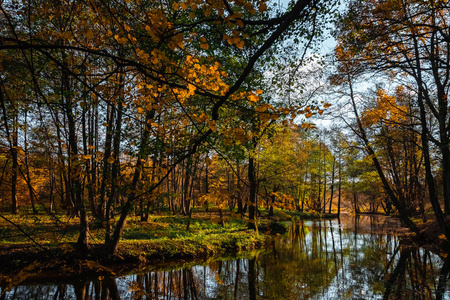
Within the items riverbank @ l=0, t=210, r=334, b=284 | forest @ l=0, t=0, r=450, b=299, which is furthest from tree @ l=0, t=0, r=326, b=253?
riverbank @ l=0, t=210, r=334, b=284

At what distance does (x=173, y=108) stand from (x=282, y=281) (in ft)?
18.7

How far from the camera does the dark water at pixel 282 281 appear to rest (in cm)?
602

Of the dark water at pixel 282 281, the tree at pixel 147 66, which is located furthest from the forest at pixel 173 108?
the dark water at pixel 282 281

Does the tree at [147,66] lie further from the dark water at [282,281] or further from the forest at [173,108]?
the dark water at [282,281]

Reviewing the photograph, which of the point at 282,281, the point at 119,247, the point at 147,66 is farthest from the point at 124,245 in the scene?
the point at 147,66

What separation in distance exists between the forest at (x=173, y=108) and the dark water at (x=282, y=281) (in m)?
1.20

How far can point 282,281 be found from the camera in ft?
23.2

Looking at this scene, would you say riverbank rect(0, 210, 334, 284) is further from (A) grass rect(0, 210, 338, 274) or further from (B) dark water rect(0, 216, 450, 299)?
(B) dark water rect(0, 216, 450, 299)

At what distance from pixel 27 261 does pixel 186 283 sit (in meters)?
4.36

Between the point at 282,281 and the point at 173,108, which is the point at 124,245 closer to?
the point at 282,281

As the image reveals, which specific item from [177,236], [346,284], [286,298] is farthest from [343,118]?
[177,236]

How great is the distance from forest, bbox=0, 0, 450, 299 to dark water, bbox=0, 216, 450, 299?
3.93 ft

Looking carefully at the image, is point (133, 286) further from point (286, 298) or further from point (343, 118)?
point (343, 118)

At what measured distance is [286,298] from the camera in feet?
19.4
